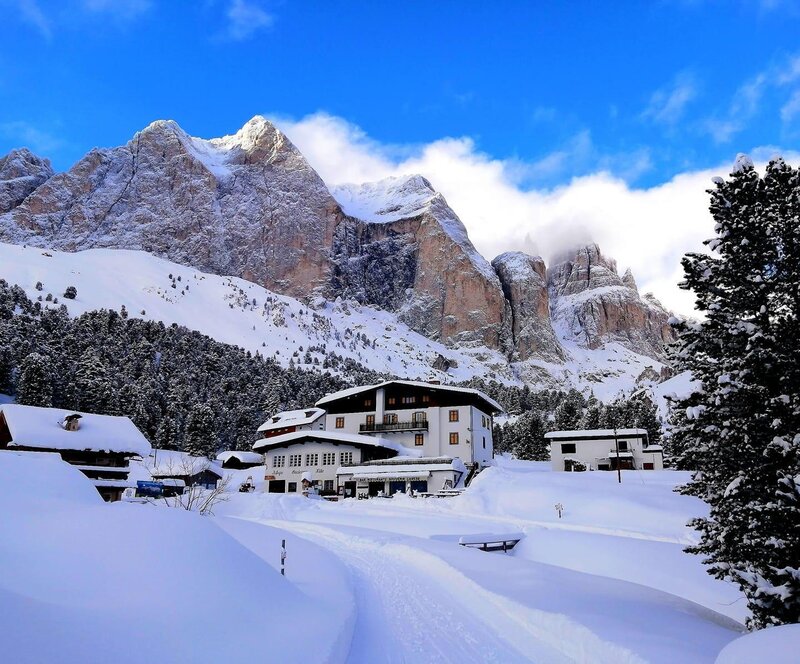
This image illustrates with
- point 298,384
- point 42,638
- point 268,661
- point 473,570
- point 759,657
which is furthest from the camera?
point 298,384

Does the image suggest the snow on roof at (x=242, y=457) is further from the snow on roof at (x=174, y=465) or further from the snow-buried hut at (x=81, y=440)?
the snow-buried hut at (x=81, y=440)

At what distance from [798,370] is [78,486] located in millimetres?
15517

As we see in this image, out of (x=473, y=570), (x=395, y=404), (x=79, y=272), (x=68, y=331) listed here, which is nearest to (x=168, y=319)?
(x=79, y=272)

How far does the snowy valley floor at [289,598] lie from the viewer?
21.7ft

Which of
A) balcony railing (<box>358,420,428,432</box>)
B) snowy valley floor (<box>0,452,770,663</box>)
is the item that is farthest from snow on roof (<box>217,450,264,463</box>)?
snowy valley floor (<box>0,452,770,663</box>)

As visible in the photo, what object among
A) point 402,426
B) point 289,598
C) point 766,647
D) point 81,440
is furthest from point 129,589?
point 402,426

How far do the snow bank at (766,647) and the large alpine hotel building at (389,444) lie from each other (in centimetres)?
5021

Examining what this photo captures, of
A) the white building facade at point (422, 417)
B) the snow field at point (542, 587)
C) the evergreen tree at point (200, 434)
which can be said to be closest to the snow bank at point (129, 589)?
the snow field at point (542, 587)

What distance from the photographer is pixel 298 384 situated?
450ft

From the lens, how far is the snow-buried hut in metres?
42.9

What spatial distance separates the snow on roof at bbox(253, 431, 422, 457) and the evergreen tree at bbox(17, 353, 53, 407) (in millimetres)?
35722

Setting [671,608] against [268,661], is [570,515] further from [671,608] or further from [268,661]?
[268,661]

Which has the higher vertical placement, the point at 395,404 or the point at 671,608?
the point at 395,404

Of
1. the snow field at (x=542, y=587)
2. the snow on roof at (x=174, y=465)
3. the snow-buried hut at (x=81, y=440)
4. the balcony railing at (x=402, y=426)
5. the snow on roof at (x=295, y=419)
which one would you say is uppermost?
the snow on roof at (x=295, y=419)
